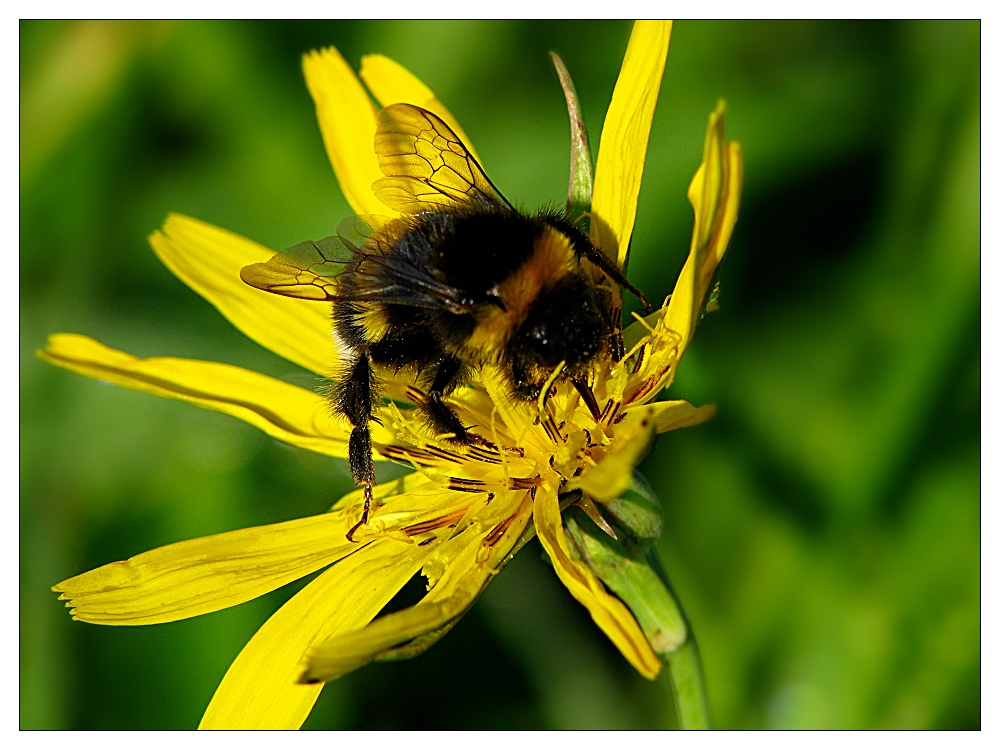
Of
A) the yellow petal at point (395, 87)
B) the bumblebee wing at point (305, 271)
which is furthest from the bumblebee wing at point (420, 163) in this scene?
the yellow petal at point (395, 87)

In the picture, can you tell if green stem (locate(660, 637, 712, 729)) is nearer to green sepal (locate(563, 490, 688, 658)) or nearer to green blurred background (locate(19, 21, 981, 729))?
green sepal (locate(563, 490, 688, 658))

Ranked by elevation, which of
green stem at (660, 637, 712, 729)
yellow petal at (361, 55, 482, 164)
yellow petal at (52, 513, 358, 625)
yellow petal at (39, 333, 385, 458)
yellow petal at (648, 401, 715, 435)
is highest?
yellow petal at (361, 55, 482, 164)

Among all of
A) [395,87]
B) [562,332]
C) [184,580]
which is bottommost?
[184,580]

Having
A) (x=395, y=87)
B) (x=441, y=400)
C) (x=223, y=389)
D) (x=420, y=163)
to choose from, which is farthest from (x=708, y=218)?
(x=223, y=389)

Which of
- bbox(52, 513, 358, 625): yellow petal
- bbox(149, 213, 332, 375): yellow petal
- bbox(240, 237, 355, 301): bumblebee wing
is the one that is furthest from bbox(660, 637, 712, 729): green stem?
bbox(149, 213, 332, 375): yellow petal

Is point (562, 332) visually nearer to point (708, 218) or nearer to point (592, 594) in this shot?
point (708, 218)

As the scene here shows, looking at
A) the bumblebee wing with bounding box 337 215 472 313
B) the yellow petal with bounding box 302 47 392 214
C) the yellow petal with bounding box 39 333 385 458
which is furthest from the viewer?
the yellow petal with bounding box 302 47 392 214
